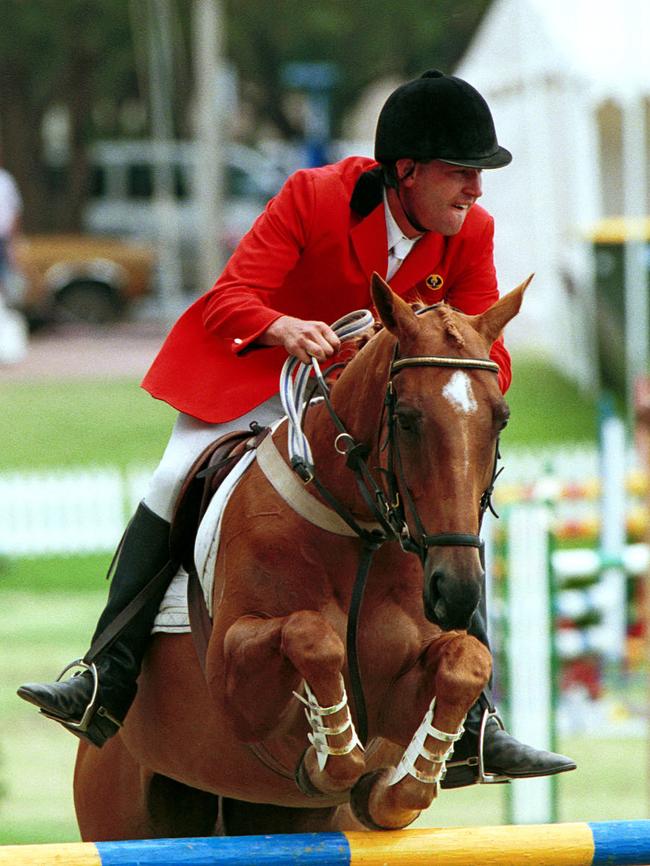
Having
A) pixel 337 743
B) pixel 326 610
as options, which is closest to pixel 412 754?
pixel 337 743

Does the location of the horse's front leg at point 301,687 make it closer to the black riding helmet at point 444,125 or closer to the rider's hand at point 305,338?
the rider's hand at point 305,338

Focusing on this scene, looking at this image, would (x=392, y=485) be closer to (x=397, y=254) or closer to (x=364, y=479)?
(x=364, y=479)

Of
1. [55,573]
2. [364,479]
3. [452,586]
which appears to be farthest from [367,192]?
[55,573]

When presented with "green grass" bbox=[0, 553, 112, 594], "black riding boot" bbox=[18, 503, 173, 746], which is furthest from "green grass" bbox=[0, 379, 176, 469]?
"black riding boot" bbox=[18, 503, 173, 746]

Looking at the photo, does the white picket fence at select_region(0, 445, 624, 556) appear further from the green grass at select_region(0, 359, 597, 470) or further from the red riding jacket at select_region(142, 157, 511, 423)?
the red riding jacket at select_region(142, 157, 511, 423)

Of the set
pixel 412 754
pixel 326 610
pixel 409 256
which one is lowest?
pixel 412 754

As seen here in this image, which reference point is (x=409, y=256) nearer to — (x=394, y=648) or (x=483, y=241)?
(x=483, y=241)

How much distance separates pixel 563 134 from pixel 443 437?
49.4 feet

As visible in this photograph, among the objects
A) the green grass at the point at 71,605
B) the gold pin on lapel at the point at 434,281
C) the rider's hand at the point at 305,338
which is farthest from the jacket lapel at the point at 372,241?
the green grass at the point at 71,605

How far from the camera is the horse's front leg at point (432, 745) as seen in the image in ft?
11.1

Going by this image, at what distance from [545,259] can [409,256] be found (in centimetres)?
1437

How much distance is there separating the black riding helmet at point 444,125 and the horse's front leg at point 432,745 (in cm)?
107

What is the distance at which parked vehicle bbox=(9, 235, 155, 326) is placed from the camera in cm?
2253

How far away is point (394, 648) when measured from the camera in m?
3.57
